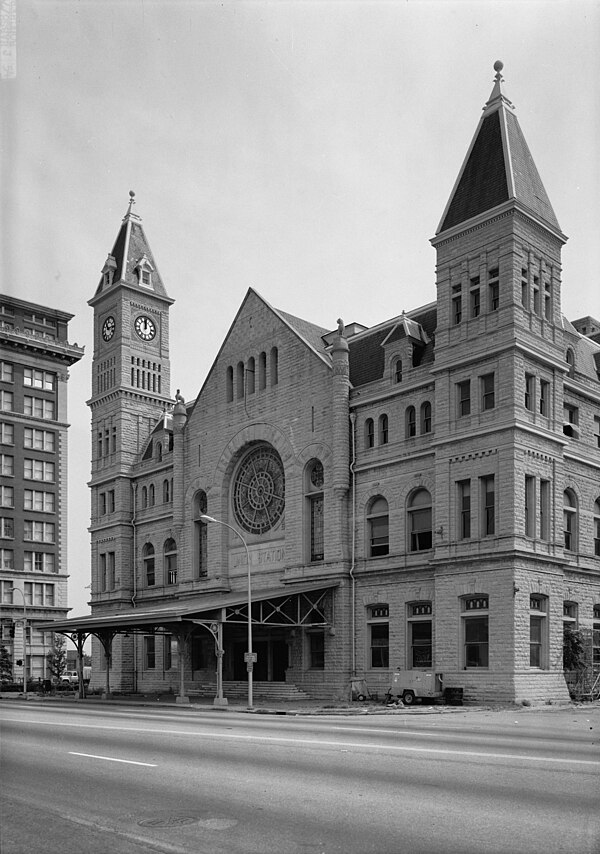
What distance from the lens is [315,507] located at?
159 feet

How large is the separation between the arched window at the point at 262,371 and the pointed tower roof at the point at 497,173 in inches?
530

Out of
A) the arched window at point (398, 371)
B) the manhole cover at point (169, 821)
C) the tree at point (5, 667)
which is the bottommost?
the tree at point (5, 667)

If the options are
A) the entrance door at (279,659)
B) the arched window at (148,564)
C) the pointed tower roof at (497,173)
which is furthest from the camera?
the arched window at (148,564)

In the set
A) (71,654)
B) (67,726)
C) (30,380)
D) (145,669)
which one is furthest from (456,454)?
(71,654)

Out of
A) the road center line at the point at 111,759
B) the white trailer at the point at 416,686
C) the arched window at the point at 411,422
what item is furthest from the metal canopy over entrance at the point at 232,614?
the road center line at the point at 111,759

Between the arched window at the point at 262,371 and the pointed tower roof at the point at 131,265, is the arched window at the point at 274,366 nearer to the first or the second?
the arched window at the point at 262,371

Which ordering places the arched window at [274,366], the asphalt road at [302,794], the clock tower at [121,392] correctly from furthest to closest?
the clock tower at [121,392] < the arched window at [274,366] < the asphalt road at [302,794]

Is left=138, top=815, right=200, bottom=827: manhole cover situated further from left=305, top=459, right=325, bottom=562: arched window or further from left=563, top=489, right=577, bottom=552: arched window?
left=305, top=459, right=325, bottom=562: arched window

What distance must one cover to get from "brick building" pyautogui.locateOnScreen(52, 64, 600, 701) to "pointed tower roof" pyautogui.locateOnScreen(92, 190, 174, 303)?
14.0 metres

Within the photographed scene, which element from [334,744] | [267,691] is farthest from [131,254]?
[334,744]

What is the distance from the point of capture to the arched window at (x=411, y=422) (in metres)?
44.0

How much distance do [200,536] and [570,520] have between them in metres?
22.4

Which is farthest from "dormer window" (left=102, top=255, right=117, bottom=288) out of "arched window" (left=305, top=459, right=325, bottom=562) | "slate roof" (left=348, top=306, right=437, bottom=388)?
"arched window" (left=305, top=459, right=325, bottom=562)

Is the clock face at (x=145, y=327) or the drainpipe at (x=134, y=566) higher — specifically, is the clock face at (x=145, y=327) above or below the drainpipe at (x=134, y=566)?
above
